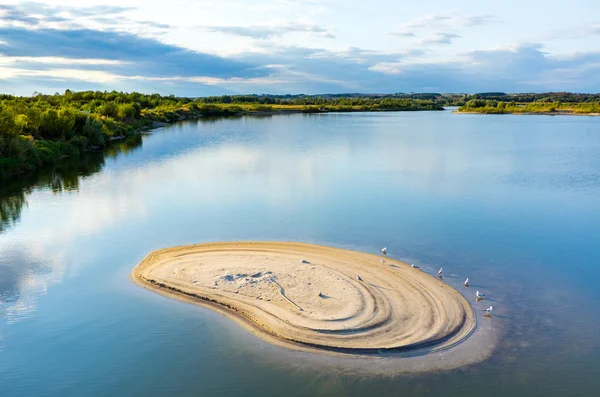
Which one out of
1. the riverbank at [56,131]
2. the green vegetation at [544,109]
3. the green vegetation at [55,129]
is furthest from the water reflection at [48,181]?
the green vegetation at [544,109]

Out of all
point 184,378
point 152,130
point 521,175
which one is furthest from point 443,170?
point 152,130

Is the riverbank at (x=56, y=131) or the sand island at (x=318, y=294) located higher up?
the riverbank at (x=56, y=131)

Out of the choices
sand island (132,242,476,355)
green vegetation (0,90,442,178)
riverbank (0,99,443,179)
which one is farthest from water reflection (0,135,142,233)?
sand island (132,242,476,355)

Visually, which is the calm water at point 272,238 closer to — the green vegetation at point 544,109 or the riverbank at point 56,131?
the riverbank at point 56,131

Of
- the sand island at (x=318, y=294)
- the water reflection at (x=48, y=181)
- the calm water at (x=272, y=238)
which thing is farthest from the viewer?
the water reflection at (x=48, y=181)

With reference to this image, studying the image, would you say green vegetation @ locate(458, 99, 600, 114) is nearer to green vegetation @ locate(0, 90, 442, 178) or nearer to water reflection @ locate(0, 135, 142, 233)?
green vegetation @ locate(0, 90, 442, 178)

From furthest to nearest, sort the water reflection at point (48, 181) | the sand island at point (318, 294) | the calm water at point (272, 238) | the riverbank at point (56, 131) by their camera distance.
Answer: the riverbank at point (56, 131)
the water reflection at point (48, 181)
the sand island at point (318, 294)
the calm water at point (272, 238)

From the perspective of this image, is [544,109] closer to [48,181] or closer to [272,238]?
[48,181]

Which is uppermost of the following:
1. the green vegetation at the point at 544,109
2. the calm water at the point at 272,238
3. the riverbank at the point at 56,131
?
the green vegetation at the point at 544,109
